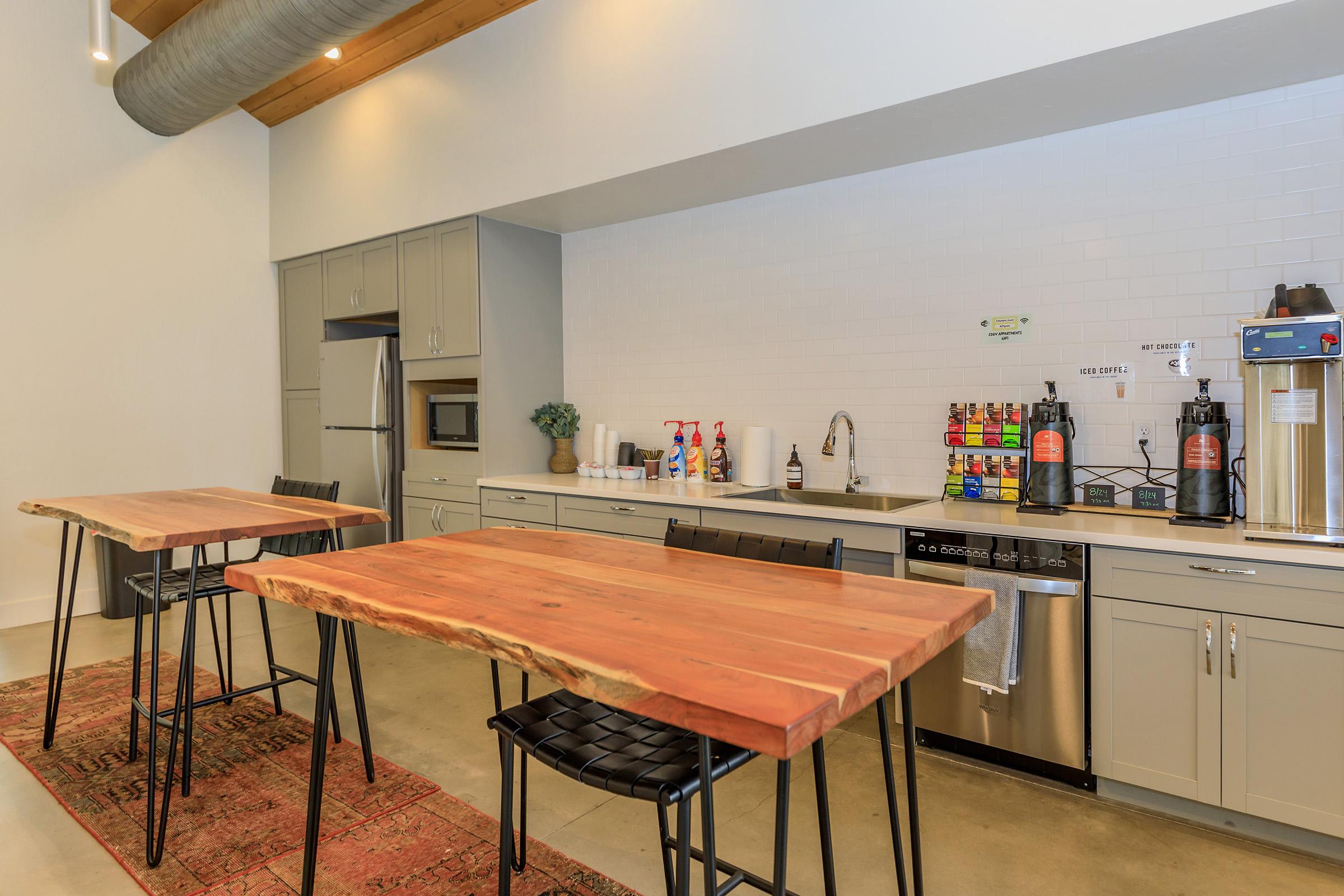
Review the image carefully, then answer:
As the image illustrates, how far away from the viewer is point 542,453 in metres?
4.77

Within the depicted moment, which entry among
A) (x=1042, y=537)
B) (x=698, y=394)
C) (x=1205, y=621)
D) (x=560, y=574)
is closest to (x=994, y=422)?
(x=1042, y=537)

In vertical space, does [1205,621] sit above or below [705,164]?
below

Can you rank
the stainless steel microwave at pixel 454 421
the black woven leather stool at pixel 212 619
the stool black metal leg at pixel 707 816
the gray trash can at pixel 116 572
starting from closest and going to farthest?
1. the stool black metal leg at pixel 707 816
2. the black woven leather stool at pixel 212 619
3. the stainless steel microwave at pixel 454 421
4. the gray trash can at pixel 116 572

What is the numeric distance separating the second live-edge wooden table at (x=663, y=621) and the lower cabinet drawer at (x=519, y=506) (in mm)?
1861

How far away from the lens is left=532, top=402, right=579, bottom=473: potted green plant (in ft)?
15.3

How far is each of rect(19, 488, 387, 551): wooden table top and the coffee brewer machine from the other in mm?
2749

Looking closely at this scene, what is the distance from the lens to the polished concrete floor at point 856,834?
2.10 meters

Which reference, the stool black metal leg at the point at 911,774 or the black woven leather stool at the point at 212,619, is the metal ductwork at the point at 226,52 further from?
the stool black metal leg at the point at 911,774

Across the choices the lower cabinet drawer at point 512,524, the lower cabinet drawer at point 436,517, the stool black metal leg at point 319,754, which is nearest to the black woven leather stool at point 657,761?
the stool black metal leg at point 319,754

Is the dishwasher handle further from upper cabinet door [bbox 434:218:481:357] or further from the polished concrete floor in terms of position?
upper cabinet door [bbox 434:218:481:357]

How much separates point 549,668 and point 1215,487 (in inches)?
96.0

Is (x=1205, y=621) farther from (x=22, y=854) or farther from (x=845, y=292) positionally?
(x=22, y=854)

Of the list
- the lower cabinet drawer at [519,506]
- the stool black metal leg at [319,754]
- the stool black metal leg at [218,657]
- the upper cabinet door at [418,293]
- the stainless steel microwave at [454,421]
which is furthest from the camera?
the upper cabinet door at [418,293]

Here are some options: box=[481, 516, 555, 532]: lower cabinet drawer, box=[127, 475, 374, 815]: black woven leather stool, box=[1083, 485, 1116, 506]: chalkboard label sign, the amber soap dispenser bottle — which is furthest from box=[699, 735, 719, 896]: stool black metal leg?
box=[481, 516, 555, 532]: lower cabinet drawer
